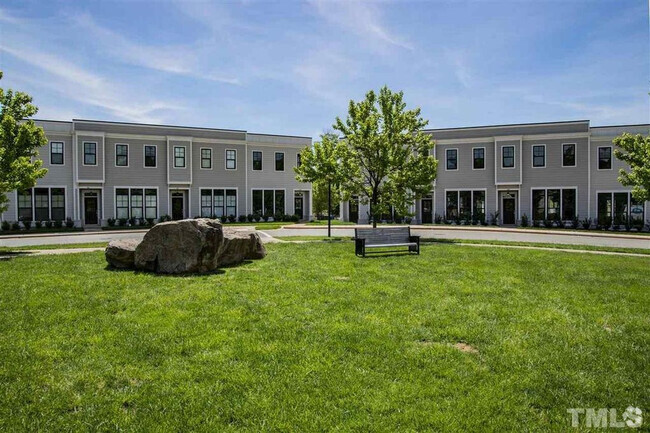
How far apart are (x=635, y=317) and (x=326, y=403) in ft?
17.5

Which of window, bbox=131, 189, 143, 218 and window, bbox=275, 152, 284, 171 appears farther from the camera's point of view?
window, bbox=275, 152, 284, 171

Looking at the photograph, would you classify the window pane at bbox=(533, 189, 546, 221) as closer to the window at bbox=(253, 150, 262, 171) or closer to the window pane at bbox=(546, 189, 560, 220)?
the window pane at bbox=(546, 189, 560, 220)

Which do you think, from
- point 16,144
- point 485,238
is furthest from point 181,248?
point 485,238

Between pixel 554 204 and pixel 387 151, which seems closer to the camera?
pixel 387 151

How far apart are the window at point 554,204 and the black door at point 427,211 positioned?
7.88 meters

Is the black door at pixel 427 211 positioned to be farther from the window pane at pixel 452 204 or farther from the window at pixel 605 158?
the window at pixel 605 158

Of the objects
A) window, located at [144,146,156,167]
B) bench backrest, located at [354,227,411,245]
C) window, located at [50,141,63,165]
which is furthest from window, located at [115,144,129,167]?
bench backrest, located at [354,227,411,245]

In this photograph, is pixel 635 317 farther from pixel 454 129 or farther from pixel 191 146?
pixel 191 146

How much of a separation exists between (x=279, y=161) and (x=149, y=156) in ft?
34.8

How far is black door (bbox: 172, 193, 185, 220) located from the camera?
112ft

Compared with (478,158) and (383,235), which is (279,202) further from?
(383,235)

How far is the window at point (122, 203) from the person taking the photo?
31.8 metres

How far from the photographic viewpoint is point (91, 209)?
31812mm

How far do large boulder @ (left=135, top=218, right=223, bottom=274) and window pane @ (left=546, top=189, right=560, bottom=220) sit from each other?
29.7m
